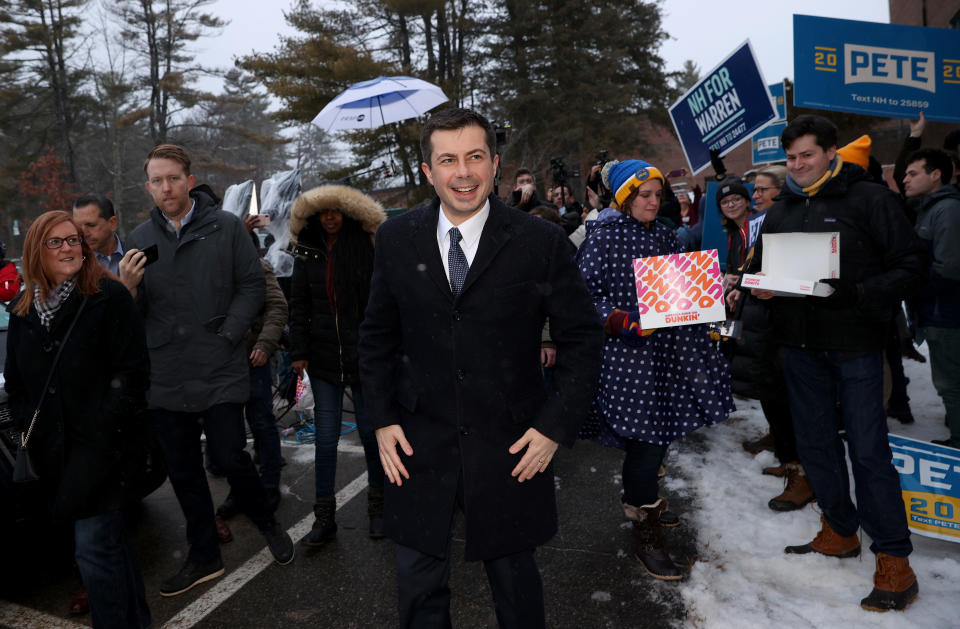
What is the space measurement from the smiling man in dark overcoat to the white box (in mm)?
1263

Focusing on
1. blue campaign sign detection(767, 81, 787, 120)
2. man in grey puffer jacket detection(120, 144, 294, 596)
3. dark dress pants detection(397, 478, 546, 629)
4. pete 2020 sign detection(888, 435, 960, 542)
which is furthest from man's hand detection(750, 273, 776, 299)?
blue campaign sign detection(767, 81, 787, 120)

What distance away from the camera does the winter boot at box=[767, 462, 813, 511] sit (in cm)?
386

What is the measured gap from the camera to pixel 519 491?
2.15m

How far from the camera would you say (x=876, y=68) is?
15.0ft

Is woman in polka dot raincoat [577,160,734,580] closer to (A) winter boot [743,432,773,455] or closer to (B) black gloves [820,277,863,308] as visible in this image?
(B) black gloves [820,277,863,308]

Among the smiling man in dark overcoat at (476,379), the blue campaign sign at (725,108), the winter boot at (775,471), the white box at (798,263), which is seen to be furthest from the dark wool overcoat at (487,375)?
the blue campaign sign at (725,108)

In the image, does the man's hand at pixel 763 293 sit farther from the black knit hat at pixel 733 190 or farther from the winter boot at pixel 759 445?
the winter boot at pixel 759 445

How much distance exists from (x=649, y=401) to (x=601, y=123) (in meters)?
23.5

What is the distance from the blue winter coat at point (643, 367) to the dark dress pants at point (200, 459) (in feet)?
6.70

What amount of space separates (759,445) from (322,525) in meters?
3.45

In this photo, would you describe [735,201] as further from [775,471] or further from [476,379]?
[476,379]

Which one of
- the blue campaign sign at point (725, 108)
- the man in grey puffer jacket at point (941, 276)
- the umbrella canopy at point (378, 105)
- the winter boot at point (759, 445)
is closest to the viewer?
the man in grey puffer jacket at point (941, 276)

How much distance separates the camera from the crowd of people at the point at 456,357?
212 cm

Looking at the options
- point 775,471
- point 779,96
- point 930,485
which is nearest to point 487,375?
point 930,485
